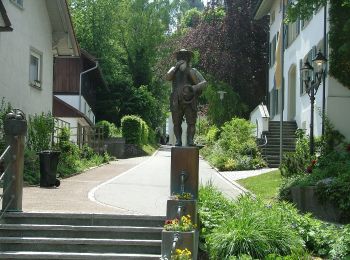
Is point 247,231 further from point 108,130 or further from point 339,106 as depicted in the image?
point 108,130

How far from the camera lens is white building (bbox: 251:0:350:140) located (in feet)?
78.6

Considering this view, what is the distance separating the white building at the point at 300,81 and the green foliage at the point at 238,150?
2532 mm

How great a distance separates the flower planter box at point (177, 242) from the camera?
27.5 feet

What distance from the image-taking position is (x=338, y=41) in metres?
23.2

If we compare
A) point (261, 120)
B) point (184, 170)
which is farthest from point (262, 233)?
point (261, 120)

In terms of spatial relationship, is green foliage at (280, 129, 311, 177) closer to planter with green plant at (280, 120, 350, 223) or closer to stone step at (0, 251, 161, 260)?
planter with green plant at (280, 120, 350, 223)

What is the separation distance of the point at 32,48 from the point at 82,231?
1457 centimetres

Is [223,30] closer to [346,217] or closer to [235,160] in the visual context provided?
[235,160]

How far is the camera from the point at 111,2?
199ft

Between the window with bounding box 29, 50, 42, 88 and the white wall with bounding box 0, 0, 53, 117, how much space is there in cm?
24

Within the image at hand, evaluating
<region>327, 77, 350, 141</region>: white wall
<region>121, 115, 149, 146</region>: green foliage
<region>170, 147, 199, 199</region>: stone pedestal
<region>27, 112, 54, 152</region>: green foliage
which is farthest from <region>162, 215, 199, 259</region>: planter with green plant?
<region>121, 115, 149, 146</region>: green foliage

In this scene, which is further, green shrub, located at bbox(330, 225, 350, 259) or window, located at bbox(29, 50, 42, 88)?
window, located at bbox(29, 50, 42, 88)

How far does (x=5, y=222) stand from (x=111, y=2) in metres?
52.7

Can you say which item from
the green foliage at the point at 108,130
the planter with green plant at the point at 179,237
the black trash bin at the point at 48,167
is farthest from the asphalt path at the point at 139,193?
the green foliage at the point at 108,130
